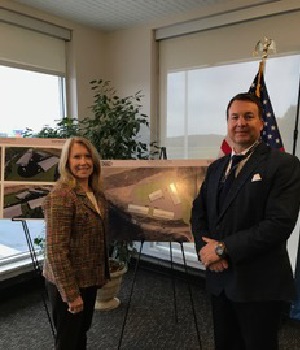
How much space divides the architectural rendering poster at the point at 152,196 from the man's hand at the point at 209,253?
0.55 meters

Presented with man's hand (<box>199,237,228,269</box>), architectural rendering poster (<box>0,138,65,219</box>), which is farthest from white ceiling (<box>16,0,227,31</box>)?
man's hand (<box>199,237,228,269</box>)

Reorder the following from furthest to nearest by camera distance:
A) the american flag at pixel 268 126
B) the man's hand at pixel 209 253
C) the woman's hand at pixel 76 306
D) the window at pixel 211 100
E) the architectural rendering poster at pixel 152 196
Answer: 1. the window at pixel 211 100
2. the american flag at pixel 268 126
3. the architectural rendering poster at pixel 152 196
4. the woman's hand at pixel 76 306
5. the man's hand at pixel 209 253

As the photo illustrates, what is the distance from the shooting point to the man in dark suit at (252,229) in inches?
53.8

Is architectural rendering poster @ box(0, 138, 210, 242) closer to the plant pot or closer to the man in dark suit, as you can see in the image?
the man in dark suit

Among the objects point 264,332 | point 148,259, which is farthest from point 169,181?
point 148,259

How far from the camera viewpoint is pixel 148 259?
3.71m

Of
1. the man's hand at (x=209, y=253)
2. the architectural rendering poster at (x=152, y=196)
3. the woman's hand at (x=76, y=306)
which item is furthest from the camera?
the architectural rendering poster at (x=152, y=196)

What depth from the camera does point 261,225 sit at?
1367 mm

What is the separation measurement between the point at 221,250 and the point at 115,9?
2.48 m

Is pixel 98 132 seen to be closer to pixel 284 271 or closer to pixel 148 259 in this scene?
pixel 148 259

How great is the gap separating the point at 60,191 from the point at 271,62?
2200mm

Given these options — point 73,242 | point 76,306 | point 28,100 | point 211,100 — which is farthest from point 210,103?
point 76,306

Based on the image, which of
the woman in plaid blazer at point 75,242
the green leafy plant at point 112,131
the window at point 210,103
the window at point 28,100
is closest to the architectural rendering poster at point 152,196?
the woman in plaid blazer at point 75,242

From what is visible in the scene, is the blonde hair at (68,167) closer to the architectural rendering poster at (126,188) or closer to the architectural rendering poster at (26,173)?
the architectural rendering poster at (126,188)
